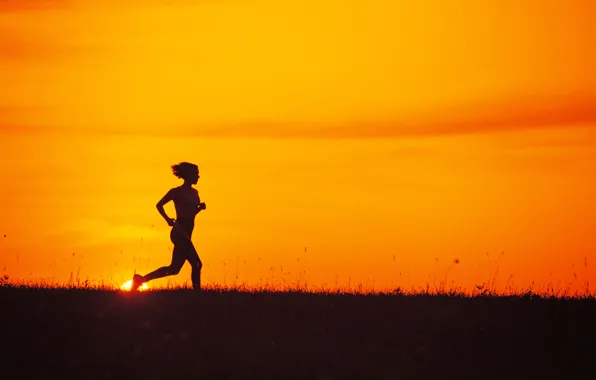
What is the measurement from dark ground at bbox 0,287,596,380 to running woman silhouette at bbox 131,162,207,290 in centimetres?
94

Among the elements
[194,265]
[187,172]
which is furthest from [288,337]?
[187,172]

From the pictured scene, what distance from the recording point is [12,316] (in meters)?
17.0

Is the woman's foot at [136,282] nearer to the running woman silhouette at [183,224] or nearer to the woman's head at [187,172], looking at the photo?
the running woman silhouette at [183,224]

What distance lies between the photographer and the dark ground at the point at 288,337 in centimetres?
1511

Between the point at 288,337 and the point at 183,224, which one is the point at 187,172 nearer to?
the point at 183,224

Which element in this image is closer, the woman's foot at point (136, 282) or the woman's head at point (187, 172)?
the woman's foot at point (136, 282)

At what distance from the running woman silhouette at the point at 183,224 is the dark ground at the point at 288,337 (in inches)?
36.9

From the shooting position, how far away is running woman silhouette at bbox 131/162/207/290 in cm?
1931

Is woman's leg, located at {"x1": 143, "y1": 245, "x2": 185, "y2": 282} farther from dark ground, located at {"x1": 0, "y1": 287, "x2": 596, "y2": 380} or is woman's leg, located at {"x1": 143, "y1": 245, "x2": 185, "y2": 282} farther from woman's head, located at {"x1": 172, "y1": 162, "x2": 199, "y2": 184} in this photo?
woman's head, located at {"x1": 172, "y1": 162, "x2": 199, "y2": 184}

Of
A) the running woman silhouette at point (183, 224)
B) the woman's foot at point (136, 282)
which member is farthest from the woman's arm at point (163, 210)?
the woman's foot at point (136, 282)

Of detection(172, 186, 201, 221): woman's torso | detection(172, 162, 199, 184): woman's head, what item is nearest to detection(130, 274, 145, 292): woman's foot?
detection(172, 186, 201, 221): woman's torso

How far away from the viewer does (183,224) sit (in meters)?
19.4

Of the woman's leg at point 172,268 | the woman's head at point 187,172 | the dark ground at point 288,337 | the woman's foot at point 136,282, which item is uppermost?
the woman's head at point 187,172

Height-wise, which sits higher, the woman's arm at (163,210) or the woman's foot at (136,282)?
the woman's arm at (163,210)
